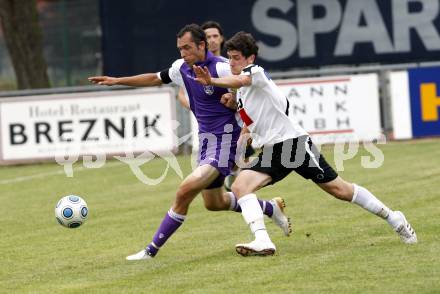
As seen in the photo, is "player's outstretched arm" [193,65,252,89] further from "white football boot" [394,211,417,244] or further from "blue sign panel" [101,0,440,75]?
"blue sign panel" [101,0,440,75]

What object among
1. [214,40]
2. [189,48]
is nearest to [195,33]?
[189,48]

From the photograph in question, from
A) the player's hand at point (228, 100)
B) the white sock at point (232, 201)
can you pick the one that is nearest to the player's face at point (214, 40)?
the white sock at point (232, 201)

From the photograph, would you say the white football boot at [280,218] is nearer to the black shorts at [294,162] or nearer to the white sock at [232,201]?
the white sock at [232,201]

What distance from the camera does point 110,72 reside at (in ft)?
80.1

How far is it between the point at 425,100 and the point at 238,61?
38.7ft

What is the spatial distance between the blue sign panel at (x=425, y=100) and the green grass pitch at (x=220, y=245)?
12.2ft

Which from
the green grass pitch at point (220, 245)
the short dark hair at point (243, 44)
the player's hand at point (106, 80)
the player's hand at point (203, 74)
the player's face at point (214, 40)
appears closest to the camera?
the green grass pitch at point (220, 245)

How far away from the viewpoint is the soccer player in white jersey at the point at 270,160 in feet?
30.4

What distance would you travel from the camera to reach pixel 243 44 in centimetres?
912

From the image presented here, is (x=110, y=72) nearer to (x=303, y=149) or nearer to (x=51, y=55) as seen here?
(x=51, y=55)

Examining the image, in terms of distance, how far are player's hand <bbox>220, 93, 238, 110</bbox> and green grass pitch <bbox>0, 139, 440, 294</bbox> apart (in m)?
1.24

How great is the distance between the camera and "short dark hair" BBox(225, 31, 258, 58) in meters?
9.10

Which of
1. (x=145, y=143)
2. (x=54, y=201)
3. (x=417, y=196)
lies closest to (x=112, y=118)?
(x=145, y=143)

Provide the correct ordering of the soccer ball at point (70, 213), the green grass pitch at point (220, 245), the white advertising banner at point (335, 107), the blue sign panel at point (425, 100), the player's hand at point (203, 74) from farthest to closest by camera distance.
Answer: the white advertising banner at point (335, 107)
the blue sign panel at point (425, 100)
the soccer ball at point (70, 213)
the player's hand at point (203, 74)
the green grass pitch at point (220, 245)
